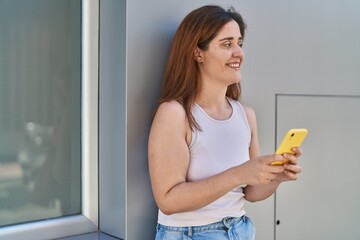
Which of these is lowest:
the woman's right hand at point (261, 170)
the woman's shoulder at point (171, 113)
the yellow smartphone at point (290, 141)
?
the woman's right hand at point (261, 170)

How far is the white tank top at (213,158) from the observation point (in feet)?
5.98

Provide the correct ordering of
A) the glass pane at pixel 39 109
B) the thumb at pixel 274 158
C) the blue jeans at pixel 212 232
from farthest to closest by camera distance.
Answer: the glass pane at pixel 39 109 < the blue jeans at pixel 212 232 < the thumb at pixel 274 158

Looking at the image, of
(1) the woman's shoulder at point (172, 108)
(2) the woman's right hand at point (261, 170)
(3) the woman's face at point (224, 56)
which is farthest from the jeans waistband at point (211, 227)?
(3) the woman's face at point (224, 56)

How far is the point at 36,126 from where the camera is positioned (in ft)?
6.47

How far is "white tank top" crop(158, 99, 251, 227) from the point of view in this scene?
1.82 meters

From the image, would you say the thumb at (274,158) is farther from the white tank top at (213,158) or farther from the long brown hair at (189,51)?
the long brown hair at (189,51)

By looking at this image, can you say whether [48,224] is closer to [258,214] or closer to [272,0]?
[258,214]

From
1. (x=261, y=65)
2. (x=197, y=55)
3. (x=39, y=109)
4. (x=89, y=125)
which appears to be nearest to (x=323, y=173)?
(x=261, y=65)

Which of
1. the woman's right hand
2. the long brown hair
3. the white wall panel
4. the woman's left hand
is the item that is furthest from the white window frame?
the white wall panel

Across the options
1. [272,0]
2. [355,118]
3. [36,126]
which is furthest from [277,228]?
[36,126]

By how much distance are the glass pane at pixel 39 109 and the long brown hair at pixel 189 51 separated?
44cm

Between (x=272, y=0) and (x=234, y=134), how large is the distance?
114 centimetres

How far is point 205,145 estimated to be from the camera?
72.4 inches

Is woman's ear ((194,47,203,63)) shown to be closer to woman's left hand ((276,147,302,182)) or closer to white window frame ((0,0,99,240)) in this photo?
white window frame ((0,0,99,240))
